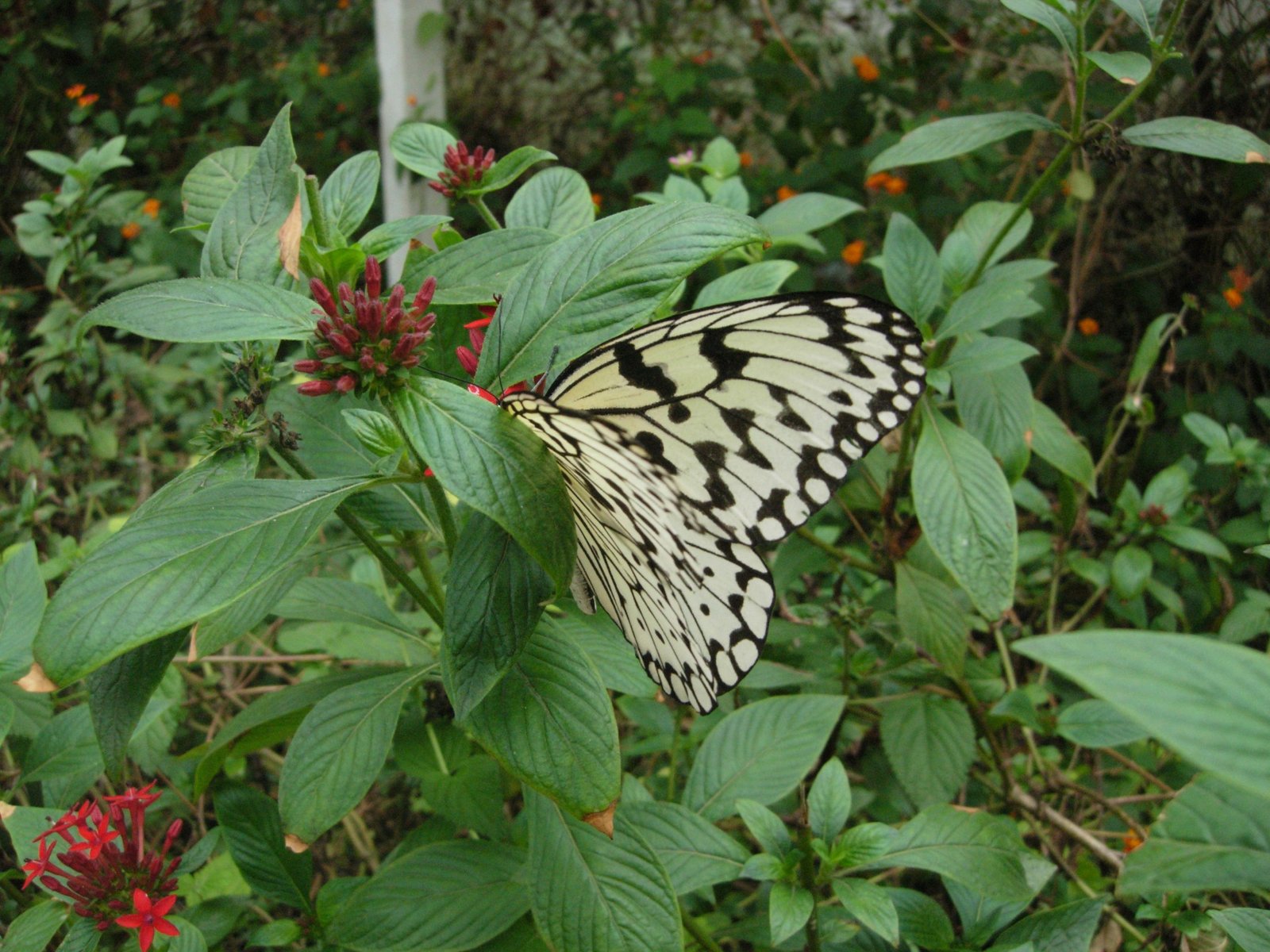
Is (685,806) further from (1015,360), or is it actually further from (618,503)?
(1015,360)

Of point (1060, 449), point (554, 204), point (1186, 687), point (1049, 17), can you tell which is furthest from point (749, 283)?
point (1186, 687)

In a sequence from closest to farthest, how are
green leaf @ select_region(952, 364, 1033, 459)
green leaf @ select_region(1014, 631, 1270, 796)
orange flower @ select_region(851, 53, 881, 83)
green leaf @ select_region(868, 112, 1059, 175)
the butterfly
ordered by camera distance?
green leaf @ select_region(1014, 631, 1270, 796) → the butterfly → green leaf @ select_region(868, 112, 1059, 175) → green leaf @ select_region(952, 364, 1033, 459) → orange flower @ select_region(851, 53, 881, 83)

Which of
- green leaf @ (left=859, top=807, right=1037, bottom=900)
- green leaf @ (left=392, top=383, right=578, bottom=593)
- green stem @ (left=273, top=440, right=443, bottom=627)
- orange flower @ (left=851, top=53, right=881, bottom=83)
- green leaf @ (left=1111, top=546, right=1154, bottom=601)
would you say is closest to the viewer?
green leaf @ (left=392, top=383, right=578, bottom=593)

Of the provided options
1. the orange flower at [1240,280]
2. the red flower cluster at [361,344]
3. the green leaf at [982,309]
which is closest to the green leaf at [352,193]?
the red flower cluster at [361,344]

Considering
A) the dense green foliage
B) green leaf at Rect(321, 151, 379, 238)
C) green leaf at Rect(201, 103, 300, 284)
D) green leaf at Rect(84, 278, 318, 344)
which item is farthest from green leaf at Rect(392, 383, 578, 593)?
green leaf at Rect(321, 151, 379, 238)

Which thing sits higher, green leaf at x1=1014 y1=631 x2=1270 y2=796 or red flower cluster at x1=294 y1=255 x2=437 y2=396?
green leaf at x1=1014 y1=631 x2=1270 y2=796

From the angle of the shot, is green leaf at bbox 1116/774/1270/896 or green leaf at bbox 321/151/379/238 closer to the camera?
green leaf at bbox 1116/774/1270/896

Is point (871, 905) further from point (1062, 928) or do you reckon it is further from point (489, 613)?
point (489, 613)

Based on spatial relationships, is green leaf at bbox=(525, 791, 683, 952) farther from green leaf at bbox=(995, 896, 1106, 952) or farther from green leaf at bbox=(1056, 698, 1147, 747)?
green leaf at bbox=(1056, 698, 1147, 747)
